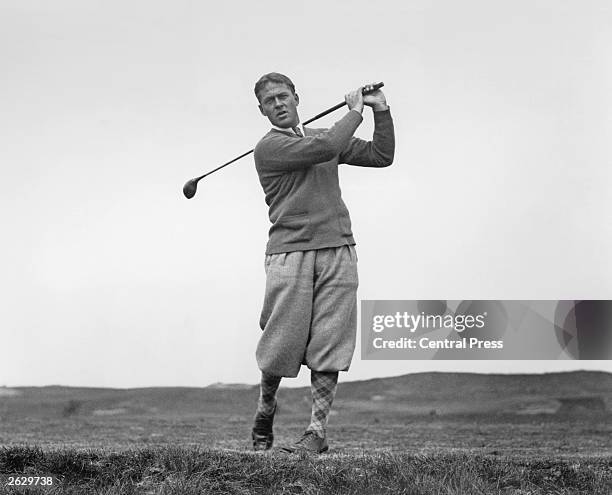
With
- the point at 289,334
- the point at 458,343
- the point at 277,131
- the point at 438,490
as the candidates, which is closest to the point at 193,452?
the point at 289,334

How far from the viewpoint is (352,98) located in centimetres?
391

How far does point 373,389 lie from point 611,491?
478 centimetres

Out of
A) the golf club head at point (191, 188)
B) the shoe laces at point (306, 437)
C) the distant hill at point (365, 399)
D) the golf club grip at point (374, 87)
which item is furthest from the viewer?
the distant hill at point (365, 399)

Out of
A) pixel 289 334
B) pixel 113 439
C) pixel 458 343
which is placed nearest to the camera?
pixel 289 334

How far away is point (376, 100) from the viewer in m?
3.94

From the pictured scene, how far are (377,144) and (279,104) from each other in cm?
46

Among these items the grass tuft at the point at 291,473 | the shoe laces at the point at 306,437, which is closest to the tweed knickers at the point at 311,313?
the shoe laces at the point at 306,437

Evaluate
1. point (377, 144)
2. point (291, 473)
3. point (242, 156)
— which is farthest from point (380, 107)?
point (291, 473)

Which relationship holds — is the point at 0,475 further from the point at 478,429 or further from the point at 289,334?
the point at 478,429

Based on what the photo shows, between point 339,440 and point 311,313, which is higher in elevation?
point 311,313

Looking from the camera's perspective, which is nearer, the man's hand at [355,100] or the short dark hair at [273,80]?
the man's hand at [355,100]

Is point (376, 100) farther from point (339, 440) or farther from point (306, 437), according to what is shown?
point (339, 440)

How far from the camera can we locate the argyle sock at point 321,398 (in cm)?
382

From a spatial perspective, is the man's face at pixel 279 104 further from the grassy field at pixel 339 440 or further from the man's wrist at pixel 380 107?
the grassy field at pixel 339 440
